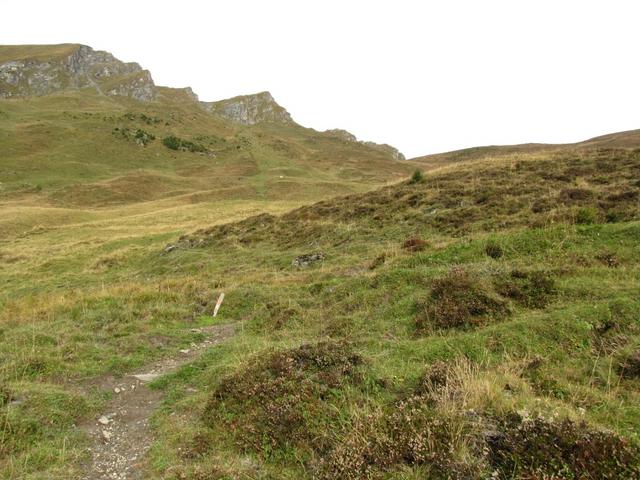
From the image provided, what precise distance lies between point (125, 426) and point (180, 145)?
9155 centimetres

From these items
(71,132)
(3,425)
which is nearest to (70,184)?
(71,132)

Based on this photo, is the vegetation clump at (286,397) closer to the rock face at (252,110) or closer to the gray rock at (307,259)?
the gray rock at (307,259)

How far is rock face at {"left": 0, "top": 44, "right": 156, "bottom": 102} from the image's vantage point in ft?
465

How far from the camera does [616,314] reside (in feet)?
22.8

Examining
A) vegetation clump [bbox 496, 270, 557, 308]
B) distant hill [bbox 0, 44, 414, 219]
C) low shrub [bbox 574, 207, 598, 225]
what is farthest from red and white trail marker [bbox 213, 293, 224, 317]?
distant hill [bbox 0, 44, 414, 219]

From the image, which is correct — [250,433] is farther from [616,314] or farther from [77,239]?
[77,239]

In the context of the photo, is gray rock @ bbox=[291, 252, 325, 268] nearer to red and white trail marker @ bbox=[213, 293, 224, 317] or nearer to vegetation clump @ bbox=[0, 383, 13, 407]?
red and white trail marker @ bbox=[213, 293, 224, 317]

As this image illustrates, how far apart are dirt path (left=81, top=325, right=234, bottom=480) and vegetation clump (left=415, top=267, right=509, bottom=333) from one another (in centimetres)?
509

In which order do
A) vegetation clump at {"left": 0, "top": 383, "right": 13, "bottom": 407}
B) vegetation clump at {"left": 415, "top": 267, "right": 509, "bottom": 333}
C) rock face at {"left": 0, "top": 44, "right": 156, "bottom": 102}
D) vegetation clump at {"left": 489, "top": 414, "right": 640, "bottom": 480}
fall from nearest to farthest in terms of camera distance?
vegetation clump at {"left": 489, "top": 414, "right": 640, "bottom": 480} → vegetation clump at {"left": 0, "top": 383, "right": 13, "bottom": 407} → vegetation clump at {"left": 415, "top": 267, "right": 509, "bottom": 333} → rock face at {"left": 0, "top": 44, "right": 156, "bottom": 102}

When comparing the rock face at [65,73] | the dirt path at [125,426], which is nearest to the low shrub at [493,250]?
the dirt path at [125,426]

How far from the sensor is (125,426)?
623 cm

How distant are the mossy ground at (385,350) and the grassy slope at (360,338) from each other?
0.12 ft

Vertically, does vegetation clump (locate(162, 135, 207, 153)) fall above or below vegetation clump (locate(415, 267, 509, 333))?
above

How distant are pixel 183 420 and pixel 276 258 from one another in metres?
12.6
